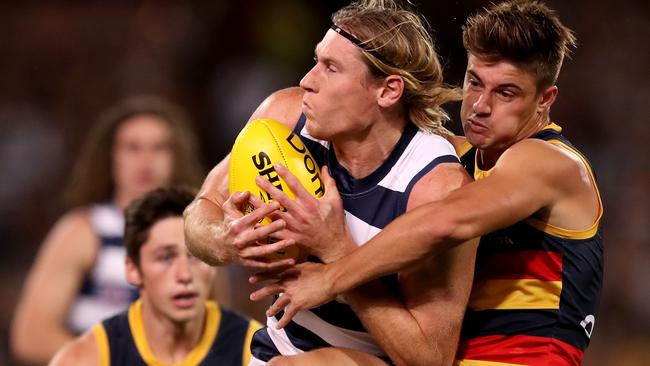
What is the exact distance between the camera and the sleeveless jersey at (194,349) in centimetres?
478

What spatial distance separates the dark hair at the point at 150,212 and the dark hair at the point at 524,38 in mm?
1727

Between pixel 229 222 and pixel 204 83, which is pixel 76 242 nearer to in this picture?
pixel 229 222

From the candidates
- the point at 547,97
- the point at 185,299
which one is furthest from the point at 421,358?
the point at 185,299

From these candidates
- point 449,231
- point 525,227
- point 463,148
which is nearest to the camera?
point 449,231

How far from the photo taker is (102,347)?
15.6 ft

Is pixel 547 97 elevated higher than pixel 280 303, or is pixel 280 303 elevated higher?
pixel 547 97

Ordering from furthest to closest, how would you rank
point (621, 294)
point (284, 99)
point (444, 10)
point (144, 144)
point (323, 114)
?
point (621, 294) → point (444, 10) → point (144, 144) → point (284, 99) → point (323, 114)

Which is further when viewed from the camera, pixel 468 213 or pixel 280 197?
pixel 280 197

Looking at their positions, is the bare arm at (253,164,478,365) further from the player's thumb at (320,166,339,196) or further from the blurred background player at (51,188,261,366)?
the blurred background player at (51,188,261,366)

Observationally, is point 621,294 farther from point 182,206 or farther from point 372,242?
point 372,242

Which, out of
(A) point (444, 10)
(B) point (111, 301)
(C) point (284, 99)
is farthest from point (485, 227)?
(A) point (444, 10)

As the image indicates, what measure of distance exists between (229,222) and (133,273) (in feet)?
4.98

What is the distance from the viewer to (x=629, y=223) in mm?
8516

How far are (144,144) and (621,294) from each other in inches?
145
